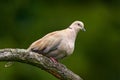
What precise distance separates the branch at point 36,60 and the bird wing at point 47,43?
18cm

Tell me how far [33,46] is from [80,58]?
28.4 ft

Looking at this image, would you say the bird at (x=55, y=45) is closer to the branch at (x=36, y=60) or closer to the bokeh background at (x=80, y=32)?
the branch at (x=36, y=60)

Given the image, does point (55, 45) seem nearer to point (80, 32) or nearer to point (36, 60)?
point (36, 60)

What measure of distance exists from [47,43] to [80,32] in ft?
28.2

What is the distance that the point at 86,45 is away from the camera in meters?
20.5

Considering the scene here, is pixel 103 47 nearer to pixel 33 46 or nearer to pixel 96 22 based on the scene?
pixel 96 22

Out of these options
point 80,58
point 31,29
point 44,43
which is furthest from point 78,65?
point 44,43

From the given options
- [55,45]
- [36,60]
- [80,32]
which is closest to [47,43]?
[55,45]

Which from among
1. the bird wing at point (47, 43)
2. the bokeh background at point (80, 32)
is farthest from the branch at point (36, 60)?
the bokeh background at point (80, 32)

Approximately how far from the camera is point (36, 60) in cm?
1090

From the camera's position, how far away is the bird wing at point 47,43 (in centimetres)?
1132

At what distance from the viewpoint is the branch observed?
1072 cm

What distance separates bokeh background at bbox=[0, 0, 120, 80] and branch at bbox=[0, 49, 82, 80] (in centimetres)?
818

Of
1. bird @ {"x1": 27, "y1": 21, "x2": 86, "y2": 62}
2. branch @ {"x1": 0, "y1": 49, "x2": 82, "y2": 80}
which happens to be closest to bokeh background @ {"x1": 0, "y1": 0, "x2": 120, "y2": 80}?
bird @ {"x1": 27, "y1": 21, "x2": 86, "y2": 62}
